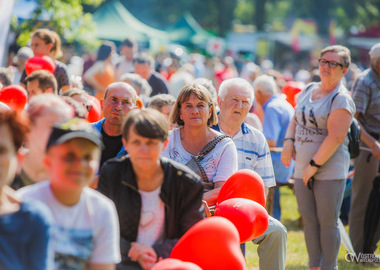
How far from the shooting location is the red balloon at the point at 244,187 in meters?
4.34

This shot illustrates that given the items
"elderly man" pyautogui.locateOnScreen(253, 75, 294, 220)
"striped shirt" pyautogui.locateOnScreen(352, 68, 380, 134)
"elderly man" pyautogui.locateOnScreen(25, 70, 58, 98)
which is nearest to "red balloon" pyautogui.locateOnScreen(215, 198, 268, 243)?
"elderly man" pyautogui.locateOnScreen(25, 70, 58, 98)

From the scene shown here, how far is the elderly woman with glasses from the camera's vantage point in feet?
18.8

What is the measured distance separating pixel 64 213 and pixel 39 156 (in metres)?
0.49

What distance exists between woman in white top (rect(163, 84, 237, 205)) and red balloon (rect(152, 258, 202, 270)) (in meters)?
1.44

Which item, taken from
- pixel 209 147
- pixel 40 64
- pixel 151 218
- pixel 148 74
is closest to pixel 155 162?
pixel 151 218

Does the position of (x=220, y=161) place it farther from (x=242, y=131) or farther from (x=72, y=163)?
(x=72, y=163)

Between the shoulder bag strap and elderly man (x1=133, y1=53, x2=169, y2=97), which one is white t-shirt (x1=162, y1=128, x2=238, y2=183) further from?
elderly man (x1=133, y1=53, x2=169, y2=97)

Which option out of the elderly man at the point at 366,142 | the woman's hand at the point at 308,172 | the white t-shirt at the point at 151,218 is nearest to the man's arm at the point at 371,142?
the elderly man at the point at 366,142

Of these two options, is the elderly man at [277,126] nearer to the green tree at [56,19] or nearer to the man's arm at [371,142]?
the man's arm at [371,142]

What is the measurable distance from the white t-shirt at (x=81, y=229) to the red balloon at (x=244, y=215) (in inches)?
53.0

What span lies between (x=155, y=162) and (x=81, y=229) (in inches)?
29.7

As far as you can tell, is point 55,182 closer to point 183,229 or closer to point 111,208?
point 111,208

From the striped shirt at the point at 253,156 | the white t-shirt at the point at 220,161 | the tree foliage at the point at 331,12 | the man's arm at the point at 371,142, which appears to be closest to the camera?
the white t-shirt at the point at 220,161

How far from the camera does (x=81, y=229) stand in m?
2.77
